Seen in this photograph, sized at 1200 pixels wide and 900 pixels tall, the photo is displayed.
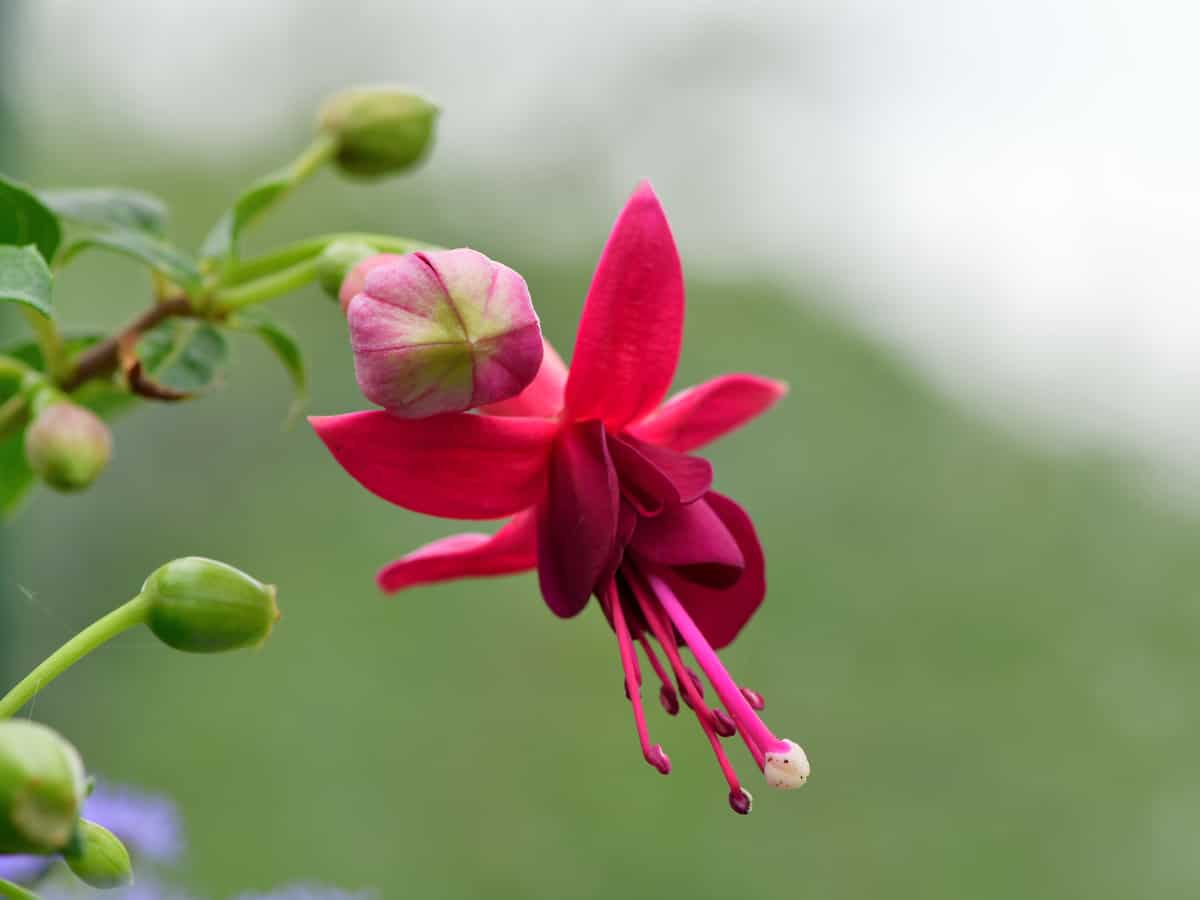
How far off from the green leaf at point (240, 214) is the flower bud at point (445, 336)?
4.7 inches

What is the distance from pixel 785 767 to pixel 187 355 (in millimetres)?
242

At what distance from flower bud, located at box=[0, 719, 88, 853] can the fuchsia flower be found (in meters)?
0.10

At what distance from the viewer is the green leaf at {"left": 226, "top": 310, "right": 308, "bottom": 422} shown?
1.46 ft

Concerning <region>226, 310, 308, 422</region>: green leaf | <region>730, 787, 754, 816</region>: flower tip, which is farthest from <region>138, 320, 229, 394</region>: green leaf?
<region>730, 787, 754, 816</region>: flower tip

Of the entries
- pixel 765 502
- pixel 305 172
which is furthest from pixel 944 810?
pixel 305 172

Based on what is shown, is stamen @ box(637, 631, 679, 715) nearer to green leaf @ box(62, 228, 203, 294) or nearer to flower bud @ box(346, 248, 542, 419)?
flower bud @ box(346, 248, 542, 419)

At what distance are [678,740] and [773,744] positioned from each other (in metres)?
1.34

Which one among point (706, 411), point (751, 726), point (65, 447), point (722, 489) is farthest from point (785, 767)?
point (722, 489)

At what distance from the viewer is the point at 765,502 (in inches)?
73.7

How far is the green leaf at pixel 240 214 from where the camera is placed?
445 mm

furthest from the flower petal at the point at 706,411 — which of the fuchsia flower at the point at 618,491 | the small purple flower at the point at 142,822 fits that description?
the small purple flower at the point at 142,822

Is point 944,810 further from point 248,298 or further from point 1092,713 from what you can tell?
point 248,298

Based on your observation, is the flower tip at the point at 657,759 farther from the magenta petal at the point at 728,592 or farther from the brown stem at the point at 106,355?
the brown stem at the point at 106,355

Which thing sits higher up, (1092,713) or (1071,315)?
(1071,315)
